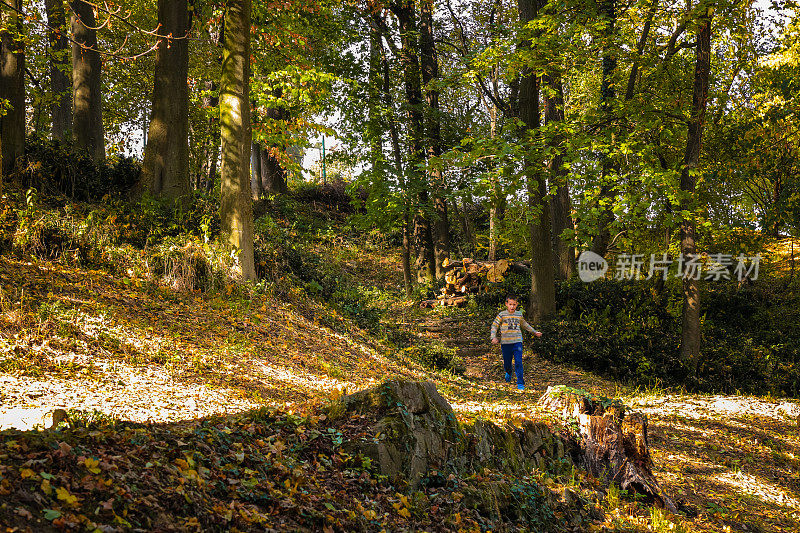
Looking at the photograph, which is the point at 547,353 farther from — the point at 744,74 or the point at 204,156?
the point at 204,156

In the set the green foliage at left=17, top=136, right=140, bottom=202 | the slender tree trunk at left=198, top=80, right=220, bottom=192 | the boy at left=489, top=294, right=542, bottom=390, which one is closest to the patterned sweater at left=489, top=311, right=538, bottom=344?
the boy at left=489, top=294, right=542, bottom=390

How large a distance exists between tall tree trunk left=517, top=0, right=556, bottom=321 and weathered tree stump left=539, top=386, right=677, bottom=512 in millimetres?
6619

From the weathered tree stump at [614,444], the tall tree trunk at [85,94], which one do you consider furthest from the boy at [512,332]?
the tall tree trunk at [85,94]

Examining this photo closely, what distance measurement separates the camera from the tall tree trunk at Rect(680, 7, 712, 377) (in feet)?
36.6

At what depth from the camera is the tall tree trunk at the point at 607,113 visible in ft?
35.8

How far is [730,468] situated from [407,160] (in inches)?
482

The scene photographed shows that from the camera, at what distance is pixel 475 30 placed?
20453mm

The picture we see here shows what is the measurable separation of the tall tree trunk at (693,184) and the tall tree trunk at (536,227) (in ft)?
10.2

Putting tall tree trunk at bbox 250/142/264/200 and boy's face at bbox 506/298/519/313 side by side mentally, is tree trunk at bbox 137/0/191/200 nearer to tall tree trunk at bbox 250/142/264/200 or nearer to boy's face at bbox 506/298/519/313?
boy's face at bbox 506/298/519/313

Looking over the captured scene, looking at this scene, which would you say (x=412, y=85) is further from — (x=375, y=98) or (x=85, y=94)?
(x=85, y=94)

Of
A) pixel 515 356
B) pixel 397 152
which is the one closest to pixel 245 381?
pixel 515 356

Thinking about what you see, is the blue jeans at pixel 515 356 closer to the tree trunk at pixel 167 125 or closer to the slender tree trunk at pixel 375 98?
the tree trunk at pixel 167 125

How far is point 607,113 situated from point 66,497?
11.6m

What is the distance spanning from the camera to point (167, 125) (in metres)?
10.6
